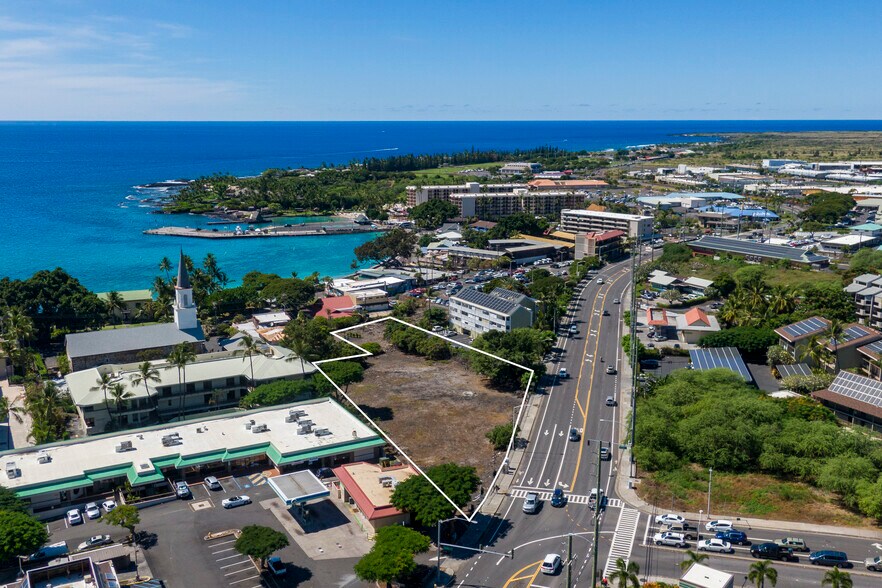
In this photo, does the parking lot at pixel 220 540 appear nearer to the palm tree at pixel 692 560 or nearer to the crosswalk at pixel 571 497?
the crosswalk at pixel 571 497

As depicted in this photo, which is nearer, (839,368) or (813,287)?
(839,368)

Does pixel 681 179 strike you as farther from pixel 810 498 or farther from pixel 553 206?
pixel 810 498

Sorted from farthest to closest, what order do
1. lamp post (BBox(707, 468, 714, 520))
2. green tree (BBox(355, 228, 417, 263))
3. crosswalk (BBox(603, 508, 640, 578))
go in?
green tree (BBox(355, 228, 417, 263))
lamp post (BBox(707, 468, 714, 520))
crosswalk (BBox(603, 508, 640, 578))

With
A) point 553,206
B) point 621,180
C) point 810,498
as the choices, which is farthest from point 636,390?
point 621,180

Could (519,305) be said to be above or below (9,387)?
above

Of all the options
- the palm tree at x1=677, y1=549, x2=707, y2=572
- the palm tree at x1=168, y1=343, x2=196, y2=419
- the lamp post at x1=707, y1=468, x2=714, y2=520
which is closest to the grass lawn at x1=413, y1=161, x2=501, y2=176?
the palm tree at x1=168, y1=343, x2=196, y2=419

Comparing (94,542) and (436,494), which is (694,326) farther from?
(94,542)

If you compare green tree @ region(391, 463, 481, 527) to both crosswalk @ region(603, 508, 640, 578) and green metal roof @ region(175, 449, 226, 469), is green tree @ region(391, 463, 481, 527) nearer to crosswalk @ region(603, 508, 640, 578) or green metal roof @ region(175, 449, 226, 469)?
crosswalk @ region(603, 508, 640, 578)
